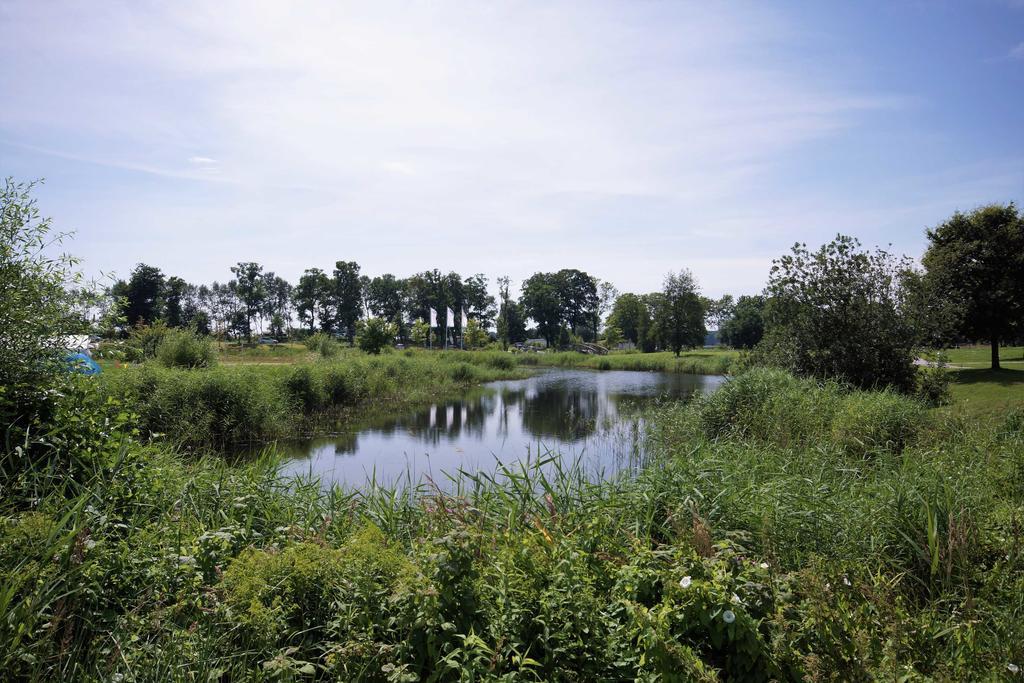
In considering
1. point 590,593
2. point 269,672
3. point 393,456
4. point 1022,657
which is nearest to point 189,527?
point 269,672

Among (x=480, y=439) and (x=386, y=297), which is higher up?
(x=386, y=297)

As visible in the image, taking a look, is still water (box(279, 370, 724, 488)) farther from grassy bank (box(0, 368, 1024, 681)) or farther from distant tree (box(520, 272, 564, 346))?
distant tree (box(520, 272, 564, 346))

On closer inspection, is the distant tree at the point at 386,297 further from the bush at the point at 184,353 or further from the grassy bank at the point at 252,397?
the bush at the point at 184,353

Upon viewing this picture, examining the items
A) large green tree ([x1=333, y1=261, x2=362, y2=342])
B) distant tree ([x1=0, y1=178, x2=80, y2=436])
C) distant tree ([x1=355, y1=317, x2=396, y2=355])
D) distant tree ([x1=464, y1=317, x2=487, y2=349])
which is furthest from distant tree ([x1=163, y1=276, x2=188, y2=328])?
distant tree ([x1=0, y1=178, x2=80, y2=436])

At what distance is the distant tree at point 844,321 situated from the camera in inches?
490

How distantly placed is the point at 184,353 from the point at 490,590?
1597 cm

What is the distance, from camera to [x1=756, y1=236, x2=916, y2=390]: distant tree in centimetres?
1245

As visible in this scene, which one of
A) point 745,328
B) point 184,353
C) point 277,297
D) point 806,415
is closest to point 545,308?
point 745,328

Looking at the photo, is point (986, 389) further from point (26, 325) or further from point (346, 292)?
point (346, 292)

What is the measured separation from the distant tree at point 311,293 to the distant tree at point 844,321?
64.3 meters

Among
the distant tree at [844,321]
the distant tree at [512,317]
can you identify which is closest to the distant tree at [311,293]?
the distant tree at [512,317]

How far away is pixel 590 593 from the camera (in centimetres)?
262

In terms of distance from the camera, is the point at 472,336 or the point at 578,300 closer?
the point at 472,336

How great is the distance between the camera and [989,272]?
659 inches
